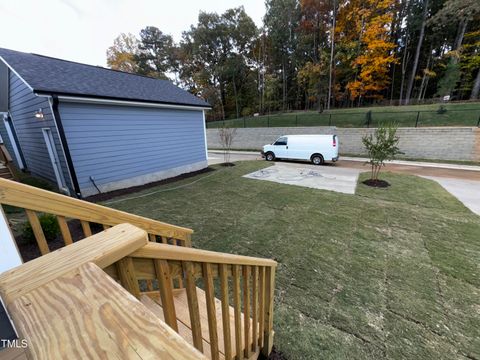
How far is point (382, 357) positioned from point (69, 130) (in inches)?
306

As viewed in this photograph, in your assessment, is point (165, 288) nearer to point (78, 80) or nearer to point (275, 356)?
point (275, 356)

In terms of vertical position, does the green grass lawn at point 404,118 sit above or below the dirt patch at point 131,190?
above

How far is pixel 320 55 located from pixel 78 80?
23.0 metres

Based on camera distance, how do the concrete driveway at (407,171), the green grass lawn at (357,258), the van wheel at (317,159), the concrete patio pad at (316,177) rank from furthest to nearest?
1. the van wheel at (317,159)
2. the concrete patio pad at (316,177)
3. the concrete driveway at (407,171)
4. the green grass lawn at (357,258)

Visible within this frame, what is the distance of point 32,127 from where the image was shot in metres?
6.72

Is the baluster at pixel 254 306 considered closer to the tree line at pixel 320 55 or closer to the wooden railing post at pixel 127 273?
the wooden railing post at pixel 127 273

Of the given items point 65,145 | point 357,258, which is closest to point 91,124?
point 65,145

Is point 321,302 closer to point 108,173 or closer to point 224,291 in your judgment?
point 224,291

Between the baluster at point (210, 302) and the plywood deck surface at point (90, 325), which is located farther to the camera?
the baluster at point (210, 302)

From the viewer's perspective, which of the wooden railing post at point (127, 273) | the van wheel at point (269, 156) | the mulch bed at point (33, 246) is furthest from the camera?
the van wheel at point (269, 156)

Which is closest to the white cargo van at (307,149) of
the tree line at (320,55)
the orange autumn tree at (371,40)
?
the tree line at (320,55)

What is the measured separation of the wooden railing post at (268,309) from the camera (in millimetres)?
1717

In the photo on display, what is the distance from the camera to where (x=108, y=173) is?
648cm

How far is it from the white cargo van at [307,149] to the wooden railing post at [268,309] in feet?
33.7
